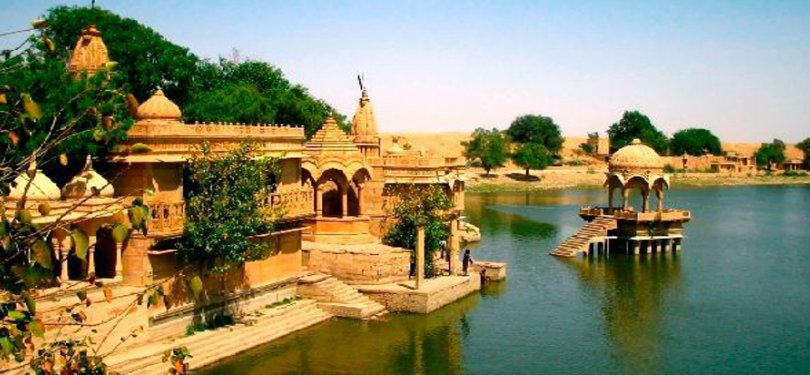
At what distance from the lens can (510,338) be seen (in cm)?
2308

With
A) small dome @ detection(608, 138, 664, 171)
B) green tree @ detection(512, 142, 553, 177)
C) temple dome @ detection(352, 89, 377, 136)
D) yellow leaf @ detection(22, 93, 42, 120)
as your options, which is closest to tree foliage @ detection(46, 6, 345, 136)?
temple dome @ detection(352, 89, 377, 136)

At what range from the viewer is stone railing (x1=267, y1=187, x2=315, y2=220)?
23.5m

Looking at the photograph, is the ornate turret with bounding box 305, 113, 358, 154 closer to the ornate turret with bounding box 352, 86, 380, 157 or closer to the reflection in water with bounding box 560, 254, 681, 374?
the ornate turret with bounding box 352, 86, 380, 157

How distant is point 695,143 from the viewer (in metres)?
112

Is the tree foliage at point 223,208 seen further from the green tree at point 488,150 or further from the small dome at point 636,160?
the green tree at point 488,150

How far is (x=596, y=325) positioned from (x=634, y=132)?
→ 8768 cm

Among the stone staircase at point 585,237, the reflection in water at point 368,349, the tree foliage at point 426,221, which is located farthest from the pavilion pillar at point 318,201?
the stone staircase at point 585,237

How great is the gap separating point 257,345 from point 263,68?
32.1m

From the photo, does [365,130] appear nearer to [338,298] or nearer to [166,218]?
[338,298]

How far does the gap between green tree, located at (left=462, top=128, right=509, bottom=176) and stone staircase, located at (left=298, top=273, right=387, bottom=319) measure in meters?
60.8

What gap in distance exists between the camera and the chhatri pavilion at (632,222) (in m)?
39.2

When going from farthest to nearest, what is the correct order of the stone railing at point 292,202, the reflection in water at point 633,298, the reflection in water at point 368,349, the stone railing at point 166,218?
1. the stone railing at point 292,202
2. the reflection in water at point 633,298
3. the stone railing at point 166,218
4. the reflection in water at point 368,349

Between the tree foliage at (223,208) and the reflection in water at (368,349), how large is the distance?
95.3 inches

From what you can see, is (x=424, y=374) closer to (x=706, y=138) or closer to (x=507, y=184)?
(x=507, y=184)
